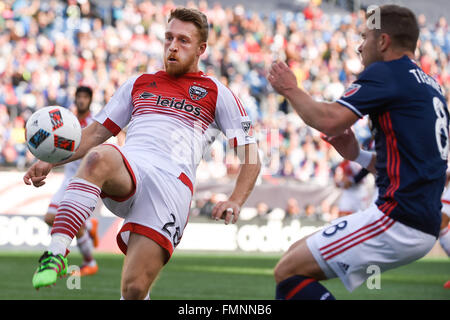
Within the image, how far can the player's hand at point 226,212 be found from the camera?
14.6 ft

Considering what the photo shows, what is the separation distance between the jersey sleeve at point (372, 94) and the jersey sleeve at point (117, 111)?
1.97 m

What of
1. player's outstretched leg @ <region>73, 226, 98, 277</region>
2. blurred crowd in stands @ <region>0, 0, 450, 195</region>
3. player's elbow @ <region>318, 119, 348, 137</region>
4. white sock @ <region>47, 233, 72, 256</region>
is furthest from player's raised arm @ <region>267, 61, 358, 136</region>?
blurred crowd in stands @ <region>0, 0, 450, 195</region>

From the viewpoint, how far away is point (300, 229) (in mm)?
17641

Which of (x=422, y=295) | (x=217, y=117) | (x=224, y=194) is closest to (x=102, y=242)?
(x=224, y=194)

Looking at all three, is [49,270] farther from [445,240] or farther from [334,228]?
[445,240]

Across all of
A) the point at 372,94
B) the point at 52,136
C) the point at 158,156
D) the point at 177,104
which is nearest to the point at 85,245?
the point at 177,104

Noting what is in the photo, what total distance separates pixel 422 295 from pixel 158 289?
329 centimetres

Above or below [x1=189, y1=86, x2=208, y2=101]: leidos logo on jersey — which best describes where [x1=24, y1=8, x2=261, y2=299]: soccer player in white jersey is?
below

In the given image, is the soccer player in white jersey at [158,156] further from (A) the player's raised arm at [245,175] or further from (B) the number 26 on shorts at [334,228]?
(B) the number 26 on shorts at [334,228]

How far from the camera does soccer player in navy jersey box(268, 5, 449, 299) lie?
3900 millimetres

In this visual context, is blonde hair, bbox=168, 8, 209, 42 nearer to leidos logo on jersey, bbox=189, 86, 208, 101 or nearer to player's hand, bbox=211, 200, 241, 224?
leidos logo on jersey, bbox=189, 86, 208, 101

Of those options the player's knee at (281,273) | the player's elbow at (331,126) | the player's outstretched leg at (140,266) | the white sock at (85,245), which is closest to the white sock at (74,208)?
the player's outstretched leg at (140,266)

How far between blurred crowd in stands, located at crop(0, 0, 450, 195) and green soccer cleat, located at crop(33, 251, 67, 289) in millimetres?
12091
